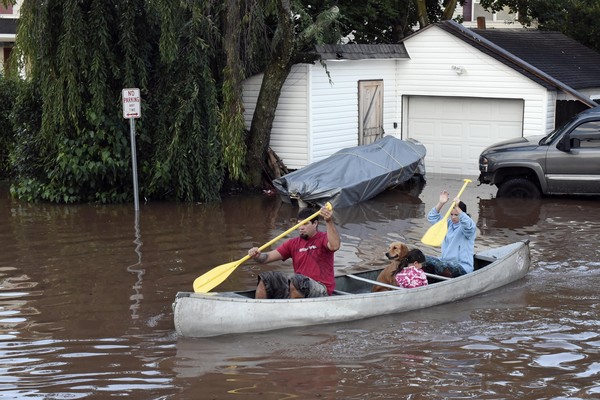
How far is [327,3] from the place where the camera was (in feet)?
83.7

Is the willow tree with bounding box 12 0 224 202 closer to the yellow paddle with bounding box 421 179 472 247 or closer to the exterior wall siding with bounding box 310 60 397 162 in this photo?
the exterior wall siding with bounding box 310 60 397 162

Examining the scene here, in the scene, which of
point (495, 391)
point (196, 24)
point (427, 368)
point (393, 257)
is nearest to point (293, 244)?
point (393, 257)

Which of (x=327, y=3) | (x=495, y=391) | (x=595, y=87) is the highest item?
(x=327, y=3)

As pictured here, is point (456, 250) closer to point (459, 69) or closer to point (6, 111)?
point (459, 69)

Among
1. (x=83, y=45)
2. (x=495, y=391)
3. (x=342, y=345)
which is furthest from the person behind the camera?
(x=83, y=45)

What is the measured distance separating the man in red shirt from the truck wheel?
33.4 feet

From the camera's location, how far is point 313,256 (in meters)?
11.4

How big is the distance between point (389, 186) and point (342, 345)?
36.5 ft

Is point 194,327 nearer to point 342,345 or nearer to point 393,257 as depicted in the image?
point 342,345

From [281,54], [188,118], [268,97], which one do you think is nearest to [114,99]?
[188,118]

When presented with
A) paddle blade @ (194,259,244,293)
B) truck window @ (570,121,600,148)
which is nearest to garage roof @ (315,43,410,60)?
truck window @ (570,121,600,148)

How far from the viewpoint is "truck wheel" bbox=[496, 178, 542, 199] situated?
20750 millimetres

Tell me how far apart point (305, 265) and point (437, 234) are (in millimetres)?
2441

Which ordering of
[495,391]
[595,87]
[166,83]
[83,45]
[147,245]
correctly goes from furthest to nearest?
[595,87] → [166,83] → [83,45] → [147,245] → [495,391]
